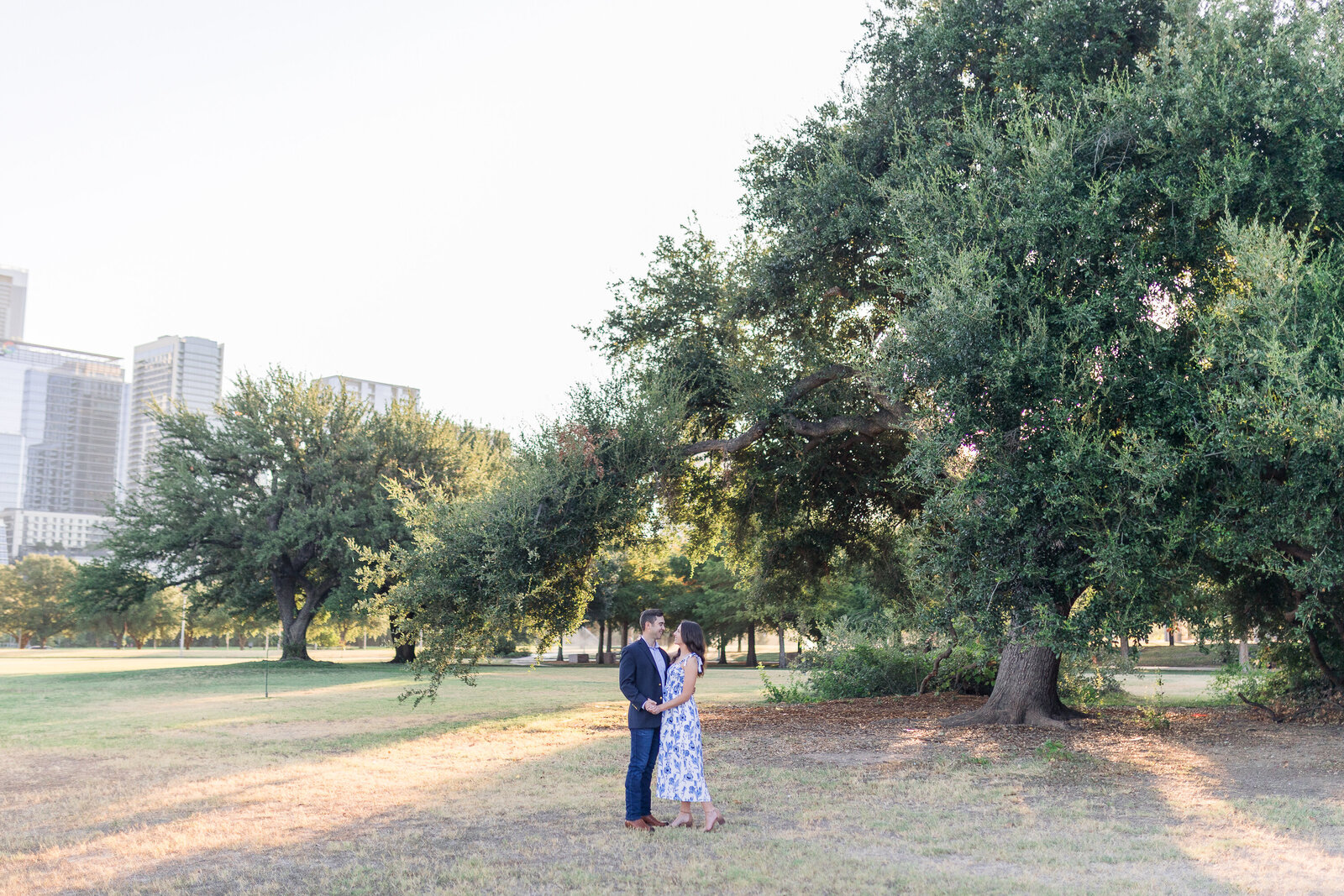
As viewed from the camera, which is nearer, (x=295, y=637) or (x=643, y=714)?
(x=643, y=714)

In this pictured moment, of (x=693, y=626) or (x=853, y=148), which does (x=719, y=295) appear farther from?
(x=693, y=626)

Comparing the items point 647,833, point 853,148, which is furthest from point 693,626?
point 853,148

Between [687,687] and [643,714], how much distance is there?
0.47 metres

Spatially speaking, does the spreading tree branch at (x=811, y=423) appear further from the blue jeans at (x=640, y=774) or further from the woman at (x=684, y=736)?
the blue jeans at (x=640, y=774)

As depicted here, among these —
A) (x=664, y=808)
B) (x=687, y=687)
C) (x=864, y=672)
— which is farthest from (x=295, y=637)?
(x=687, y=687)

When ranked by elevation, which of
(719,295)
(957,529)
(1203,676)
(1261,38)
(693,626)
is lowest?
(1203,676)

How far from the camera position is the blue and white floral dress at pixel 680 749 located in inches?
308

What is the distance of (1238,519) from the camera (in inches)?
447

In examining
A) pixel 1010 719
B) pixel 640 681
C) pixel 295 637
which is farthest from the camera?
pixel 295 637

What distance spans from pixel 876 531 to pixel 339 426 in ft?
84.5

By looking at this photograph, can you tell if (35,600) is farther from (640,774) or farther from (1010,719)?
(640,774)

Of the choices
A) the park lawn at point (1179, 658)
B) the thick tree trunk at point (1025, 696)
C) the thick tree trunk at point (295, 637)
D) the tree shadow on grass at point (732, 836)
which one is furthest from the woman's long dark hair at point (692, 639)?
the park lawn at point (1179, 658)

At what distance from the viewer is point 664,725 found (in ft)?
26.3

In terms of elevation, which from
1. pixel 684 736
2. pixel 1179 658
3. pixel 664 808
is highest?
pixel 684 736
